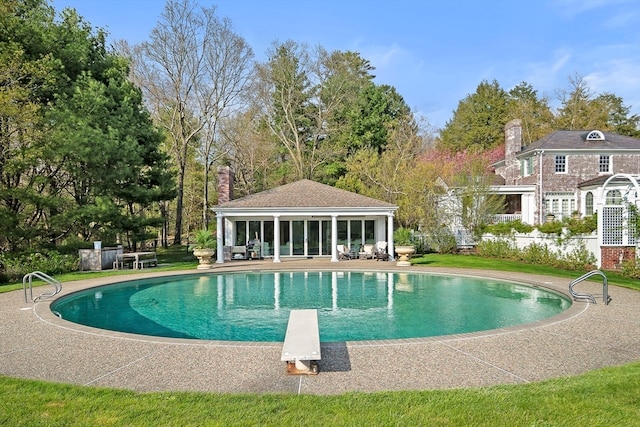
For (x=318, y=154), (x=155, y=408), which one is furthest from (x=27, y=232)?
(x=318, y=154)

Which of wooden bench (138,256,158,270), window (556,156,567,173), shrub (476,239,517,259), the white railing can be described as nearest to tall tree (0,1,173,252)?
wooden bench (138,256,158,270)

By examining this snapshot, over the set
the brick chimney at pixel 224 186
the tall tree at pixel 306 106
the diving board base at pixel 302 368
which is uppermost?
the tall tree at pixel 306 106

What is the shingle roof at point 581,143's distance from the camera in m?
28.9

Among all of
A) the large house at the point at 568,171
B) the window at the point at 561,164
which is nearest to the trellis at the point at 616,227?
the large house at the point at 568,171

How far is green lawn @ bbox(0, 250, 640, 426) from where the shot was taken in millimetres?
3910

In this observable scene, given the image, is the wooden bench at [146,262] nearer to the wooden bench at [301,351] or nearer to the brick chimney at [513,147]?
the wooden bench at [301,351]

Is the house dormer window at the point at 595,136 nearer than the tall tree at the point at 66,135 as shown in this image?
No

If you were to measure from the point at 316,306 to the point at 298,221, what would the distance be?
13015mm

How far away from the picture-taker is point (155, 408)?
4191 mm

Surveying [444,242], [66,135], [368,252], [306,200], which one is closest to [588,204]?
[444,242]

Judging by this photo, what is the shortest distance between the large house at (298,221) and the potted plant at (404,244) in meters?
0.88

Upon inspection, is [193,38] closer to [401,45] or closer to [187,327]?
[401,45]

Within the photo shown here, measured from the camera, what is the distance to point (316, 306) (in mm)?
11586

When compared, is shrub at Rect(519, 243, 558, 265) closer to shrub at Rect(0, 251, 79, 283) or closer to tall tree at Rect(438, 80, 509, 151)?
shrub at Rect(0, 251, 79, 283)
